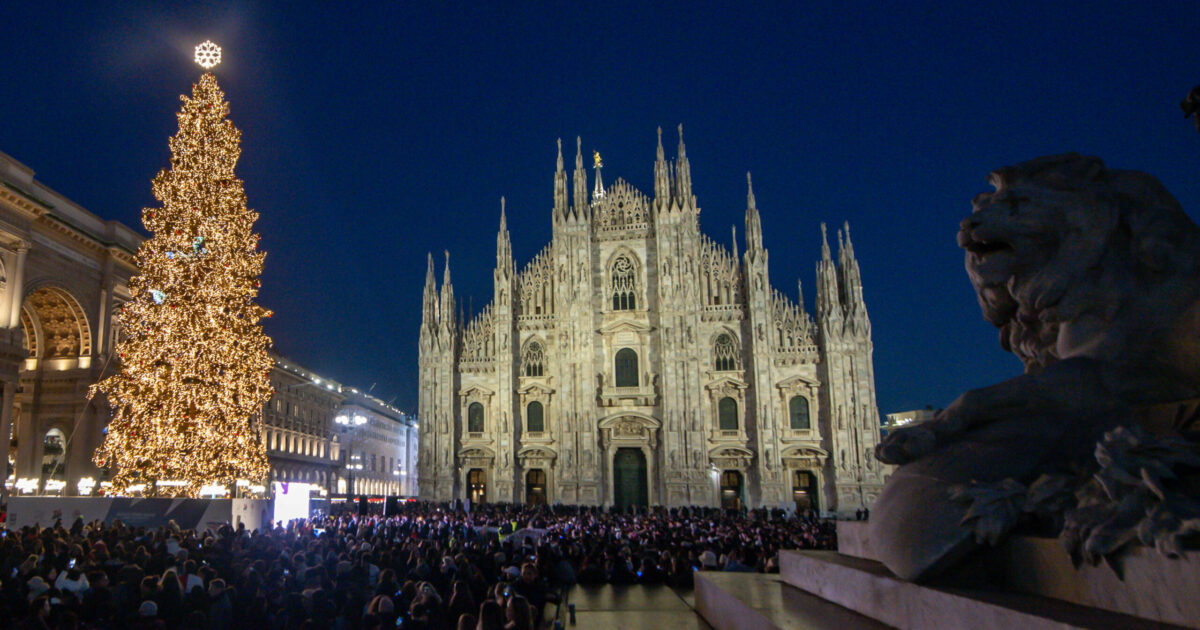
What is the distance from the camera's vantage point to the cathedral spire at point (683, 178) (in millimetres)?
36344

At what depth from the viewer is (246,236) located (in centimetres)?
1931

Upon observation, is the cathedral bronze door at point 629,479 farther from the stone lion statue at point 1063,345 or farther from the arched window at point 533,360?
the stone lion statue at point 1063,345

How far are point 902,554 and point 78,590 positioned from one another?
7.83 metres

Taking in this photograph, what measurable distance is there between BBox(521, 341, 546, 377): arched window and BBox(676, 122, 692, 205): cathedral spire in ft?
34.7

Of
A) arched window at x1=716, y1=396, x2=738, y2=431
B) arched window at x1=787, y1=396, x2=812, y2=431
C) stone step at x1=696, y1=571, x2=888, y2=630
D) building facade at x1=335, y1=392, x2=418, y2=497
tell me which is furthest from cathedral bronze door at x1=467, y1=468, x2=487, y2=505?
stone step at x1=696, y1=571, x2=888, y2=630

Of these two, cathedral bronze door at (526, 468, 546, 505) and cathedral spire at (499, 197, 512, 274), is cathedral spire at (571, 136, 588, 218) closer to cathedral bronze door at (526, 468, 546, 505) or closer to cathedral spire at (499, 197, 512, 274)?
cathedral spire at (499, 197, 512, 274)

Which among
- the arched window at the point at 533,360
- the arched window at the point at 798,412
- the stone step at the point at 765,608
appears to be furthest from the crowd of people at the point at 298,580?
the arched window at the point at 533,360

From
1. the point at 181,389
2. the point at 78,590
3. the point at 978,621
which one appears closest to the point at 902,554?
Result: the point at 978,621

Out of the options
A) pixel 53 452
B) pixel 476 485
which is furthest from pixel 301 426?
pixel 53 452

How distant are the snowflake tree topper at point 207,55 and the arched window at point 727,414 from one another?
2493 centimetres

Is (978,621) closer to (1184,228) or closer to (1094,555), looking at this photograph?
(1094,555)

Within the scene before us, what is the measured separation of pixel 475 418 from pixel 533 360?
4.24 m

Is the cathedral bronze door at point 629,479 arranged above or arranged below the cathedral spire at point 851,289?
below

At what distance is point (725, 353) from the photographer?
35062 mm
